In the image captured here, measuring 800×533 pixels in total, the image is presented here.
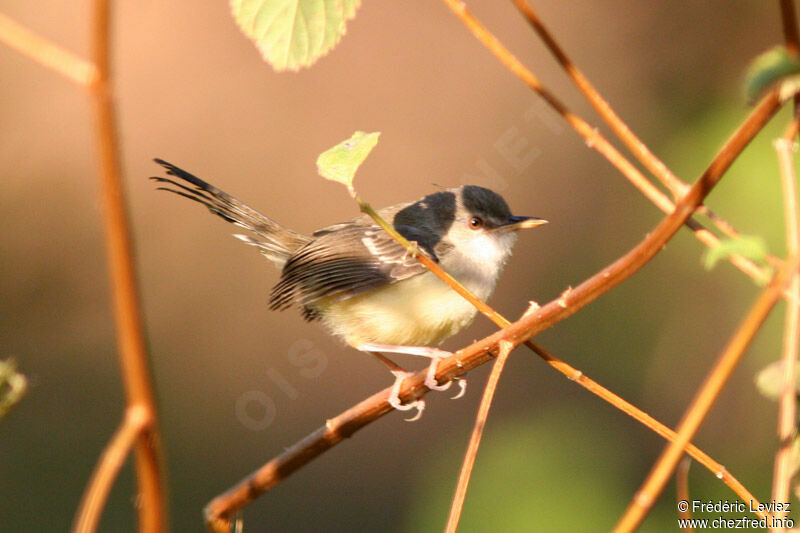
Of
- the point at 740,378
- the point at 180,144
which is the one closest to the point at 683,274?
the point at 740,378

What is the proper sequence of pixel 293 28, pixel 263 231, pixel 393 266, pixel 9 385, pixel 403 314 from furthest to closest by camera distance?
pixel 263 231 < pixel 393 266 < pixel 403 314 < pixel 293 28 < pixel 9 385

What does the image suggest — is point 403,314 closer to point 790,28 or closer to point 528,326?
point 528,326

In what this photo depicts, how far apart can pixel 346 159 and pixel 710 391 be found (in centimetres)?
64

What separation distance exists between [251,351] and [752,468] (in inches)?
132

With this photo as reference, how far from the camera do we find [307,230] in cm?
544

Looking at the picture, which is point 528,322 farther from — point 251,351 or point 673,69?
point 673,69

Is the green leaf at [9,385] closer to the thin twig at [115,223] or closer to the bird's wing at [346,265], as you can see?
the thin twig at [115,223]

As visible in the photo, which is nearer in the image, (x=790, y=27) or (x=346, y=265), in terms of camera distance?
(x=790, y=27)

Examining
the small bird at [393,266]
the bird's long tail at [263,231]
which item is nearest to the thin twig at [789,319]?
the small bird at [393,266]

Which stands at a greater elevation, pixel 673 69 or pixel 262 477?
Result: pixel 673 69

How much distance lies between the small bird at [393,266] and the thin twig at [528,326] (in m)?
1.33

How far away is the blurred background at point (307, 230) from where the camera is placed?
489cm

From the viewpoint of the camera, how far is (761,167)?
122 inches

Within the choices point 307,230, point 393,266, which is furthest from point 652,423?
point 307,230
